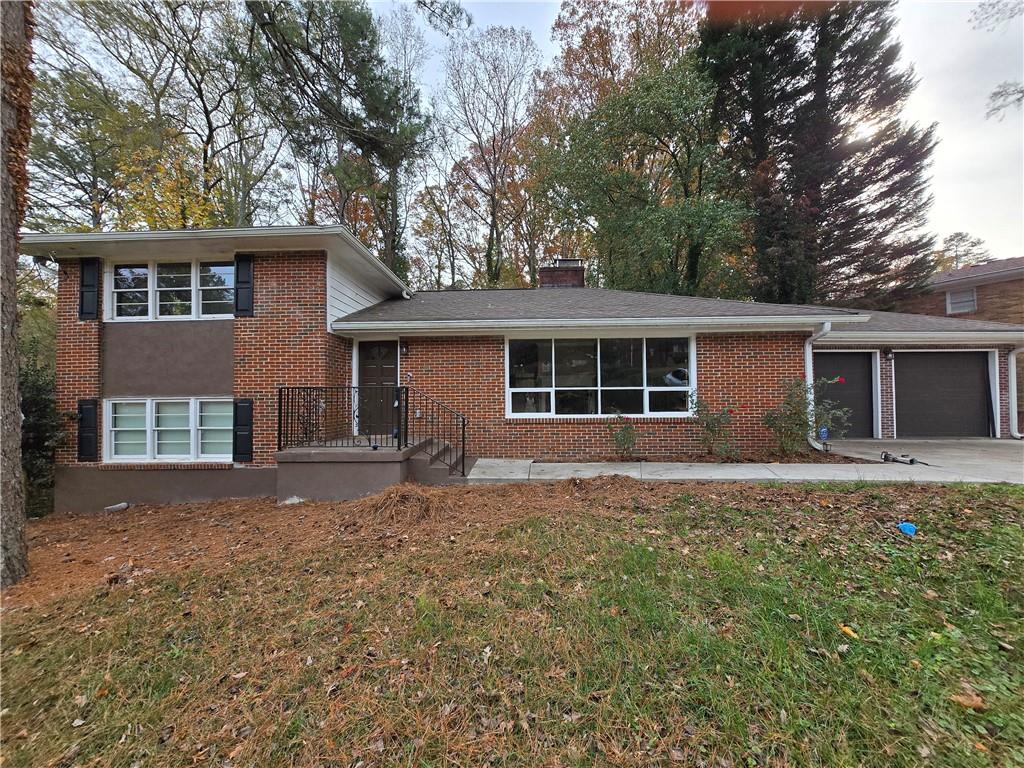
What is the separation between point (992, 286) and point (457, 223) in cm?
2192

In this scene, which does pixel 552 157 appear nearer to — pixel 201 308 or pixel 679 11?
pixel 679 11

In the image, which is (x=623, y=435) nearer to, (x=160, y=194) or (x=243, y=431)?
(x=243, y=431)

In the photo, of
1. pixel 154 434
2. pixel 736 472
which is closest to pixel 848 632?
pixel 736 472

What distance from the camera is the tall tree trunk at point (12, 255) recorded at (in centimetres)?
412

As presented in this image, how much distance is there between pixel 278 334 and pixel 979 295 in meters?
22.1

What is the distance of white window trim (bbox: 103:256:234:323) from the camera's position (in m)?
7.52

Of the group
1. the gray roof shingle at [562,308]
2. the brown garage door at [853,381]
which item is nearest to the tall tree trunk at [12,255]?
the gray roof shingle at [562,308]

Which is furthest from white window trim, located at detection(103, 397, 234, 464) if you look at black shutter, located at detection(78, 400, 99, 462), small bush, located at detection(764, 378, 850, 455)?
small bush, located at detection(764, 378, 850, 455)

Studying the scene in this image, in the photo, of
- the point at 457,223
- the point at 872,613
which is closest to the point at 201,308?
the point at 872,613

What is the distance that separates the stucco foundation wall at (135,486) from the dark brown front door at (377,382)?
2.00m

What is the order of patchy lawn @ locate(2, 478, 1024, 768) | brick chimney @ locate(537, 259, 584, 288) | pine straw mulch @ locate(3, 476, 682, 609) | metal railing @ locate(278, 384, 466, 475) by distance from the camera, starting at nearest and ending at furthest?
patchy lawn @ locate(2, 478, 1024, 768) < pine straw mulch @ locate(3, 476, 682, 609) < metal railing @ locate(278, 384, 466, 475) < brick chimney @ locate(537, 259, 584, 288)

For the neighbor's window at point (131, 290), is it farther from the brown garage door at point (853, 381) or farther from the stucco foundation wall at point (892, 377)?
the brown garage door at point (853, 381)

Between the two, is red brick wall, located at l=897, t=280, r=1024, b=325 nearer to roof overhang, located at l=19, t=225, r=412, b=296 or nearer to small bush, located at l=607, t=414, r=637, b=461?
small bush, located at l=607, t=414, r=637, b=461

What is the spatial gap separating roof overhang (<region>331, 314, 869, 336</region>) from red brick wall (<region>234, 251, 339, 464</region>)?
1.88 feet
